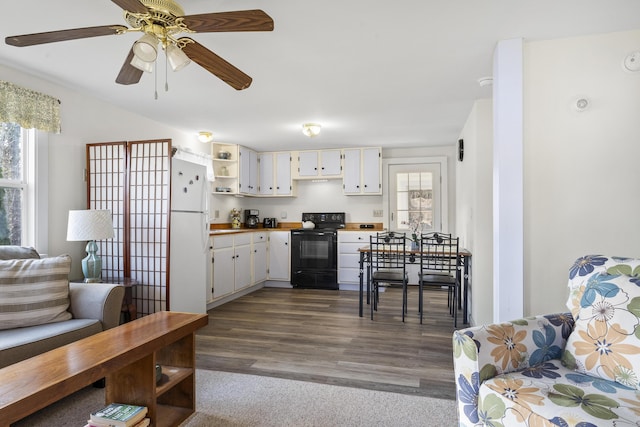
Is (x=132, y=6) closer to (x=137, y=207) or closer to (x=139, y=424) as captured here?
(x=139, y=424)

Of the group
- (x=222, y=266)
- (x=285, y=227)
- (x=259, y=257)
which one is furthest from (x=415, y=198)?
(x=222, y=266)

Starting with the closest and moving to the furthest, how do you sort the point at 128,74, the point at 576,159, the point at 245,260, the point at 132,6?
the point at 132,6, the point at 128,74, the point at 576,159, the point at 245,260

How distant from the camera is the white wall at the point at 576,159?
226 centimetres

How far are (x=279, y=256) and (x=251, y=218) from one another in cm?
85

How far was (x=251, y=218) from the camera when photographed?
6.11 m

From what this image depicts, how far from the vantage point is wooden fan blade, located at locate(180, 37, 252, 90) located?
5.78 ft

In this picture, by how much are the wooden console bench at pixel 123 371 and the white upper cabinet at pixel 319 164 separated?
4011 mm

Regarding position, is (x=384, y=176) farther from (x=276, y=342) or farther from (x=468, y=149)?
(x=276, y=342)

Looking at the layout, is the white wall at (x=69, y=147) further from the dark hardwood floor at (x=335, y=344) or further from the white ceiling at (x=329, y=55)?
the dark hardwood floor at (x=335, y=344)

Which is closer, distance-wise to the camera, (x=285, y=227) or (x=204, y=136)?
(x=204, y=136)

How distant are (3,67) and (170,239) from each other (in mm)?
1782

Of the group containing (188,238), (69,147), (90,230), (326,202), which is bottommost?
(188,238)

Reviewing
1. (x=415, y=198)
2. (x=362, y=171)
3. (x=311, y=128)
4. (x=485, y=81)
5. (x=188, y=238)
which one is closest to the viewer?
(x=485, y=81)

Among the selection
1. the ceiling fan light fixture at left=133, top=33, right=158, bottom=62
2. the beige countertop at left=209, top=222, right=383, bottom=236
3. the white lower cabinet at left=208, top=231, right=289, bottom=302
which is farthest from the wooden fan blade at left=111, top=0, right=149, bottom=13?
the beige countertop at left=209, top=222, right=383, bottom=236
